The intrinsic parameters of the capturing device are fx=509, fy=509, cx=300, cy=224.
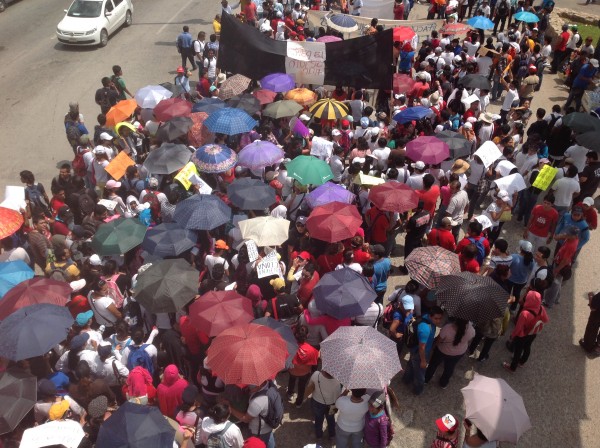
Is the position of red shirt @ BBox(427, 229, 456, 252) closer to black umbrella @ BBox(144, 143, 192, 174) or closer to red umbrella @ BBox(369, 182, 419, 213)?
red umbrella @ BBox(369, 182, 419, 213)

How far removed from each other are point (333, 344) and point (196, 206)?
3.37 m

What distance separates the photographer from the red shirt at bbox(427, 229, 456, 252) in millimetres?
7887

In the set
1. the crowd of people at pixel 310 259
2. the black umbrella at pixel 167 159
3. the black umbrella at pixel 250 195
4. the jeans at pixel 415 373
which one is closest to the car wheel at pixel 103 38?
the crowd of people at pixel 310 259

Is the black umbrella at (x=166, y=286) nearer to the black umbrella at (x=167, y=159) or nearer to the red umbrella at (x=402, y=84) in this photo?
the black umbrella at (x=167, y=159)

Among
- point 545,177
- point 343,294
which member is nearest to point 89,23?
point 545,177

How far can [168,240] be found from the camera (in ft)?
24.3

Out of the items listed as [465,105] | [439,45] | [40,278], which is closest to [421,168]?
[465,105]

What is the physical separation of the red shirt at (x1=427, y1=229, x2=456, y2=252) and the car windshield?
17.7 m

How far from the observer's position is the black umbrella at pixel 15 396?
5.16 metres

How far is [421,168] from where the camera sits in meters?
9.08

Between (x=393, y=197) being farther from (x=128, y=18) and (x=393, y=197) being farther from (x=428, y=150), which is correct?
(x=128, y=18)

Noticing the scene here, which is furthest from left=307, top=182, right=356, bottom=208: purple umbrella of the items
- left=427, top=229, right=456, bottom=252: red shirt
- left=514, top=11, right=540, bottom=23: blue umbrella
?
left=514, top=11, right=540, bottom=23: blue umbrella

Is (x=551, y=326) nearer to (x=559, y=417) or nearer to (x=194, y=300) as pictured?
(x=559, y=417)

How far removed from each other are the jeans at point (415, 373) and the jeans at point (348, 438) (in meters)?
1.42
